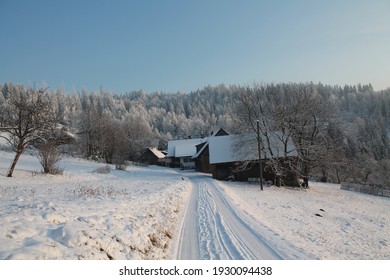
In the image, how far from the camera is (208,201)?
1583 cm

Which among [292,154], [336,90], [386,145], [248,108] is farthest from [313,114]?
[336,90]

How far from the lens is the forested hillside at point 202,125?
108ft

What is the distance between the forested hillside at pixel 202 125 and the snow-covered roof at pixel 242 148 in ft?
7.37

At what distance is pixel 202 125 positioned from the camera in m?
137

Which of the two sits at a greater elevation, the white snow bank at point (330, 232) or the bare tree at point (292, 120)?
the bare tree at point (292, 120)

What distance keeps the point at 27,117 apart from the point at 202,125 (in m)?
118

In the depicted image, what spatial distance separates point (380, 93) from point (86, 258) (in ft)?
700

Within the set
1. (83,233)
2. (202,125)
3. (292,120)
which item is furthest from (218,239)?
(202,125)

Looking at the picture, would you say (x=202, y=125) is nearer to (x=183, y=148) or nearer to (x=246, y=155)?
(x=183, y=148)

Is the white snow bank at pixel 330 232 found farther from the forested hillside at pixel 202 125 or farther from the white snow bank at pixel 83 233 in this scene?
the forested hillside at pixel 202 125

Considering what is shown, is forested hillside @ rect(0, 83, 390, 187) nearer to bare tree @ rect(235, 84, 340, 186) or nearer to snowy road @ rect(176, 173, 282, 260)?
bare tree @ rect(235, 84, 340, 186)

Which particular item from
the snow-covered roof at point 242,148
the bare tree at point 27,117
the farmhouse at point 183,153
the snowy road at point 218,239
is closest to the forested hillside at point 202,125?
the bare tree at point 27,117

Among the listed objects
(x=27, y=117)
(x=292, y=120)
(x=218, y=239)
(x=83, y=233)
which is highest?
(x=292, y=120)

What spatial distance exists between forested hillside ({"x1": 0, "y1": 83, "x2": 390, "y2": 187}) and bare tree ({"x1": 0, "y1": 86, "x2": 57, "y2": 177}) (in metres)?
0.53
